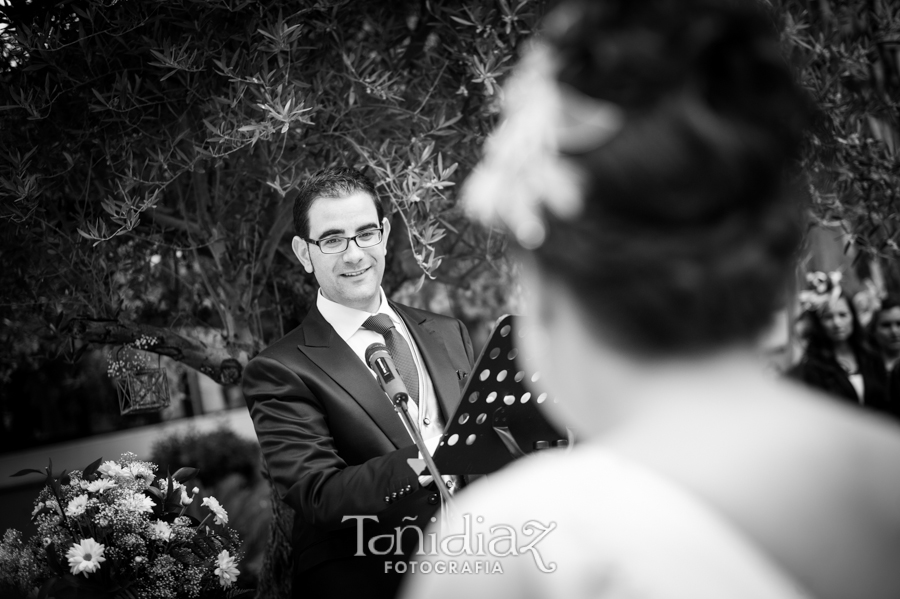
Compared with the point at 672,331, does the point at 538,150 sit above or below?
above

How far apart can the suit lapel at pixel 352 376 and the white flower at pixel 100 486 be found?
797mm

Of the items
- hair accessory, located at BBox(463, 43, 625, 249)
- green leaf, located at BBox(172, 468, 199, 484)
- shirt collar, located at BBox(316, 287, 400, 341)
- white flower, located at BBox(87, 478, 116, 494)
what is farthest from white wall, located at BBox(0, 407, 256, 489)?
hair accessory, located at BBox(463, 43, 625, 249)

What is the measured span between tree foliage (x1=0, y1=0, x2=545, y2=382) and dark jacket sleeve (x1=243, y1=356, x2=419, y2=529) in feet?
2.28

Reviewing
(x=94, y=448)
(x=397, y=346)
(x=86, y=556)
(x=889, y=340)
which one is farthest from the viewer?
(x=94, y=448)

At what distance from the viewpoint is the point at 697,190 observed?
84 cm

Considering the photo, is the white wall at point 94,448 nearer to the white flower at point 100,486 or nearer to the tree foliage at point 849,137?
the white flower at point 100,486

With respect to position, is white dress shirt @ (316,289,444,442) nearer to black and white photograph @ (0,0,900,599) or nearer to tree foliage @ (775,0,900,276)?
black and white photograph @ (0,0,900,599)

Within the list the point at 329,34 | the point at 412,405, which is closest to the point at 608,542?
the point at 412,405

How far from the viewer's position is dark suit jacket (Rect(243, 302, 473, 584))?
2.51 meters

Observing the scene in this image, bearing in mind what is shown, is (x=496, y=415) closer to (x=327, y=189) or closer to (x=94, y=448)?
(x=327, y=189)

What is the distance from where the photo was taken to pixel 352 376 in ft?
9.14

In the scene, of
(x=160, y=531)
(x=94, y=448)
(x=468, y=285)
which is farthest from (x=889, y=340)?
(x=94, y=448)

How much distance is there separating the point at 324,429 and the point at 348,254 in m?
0.64

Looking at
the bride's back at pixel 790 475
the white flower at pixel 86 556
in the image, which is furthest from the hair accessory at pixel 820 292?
the bride's back at pixel 790 475
